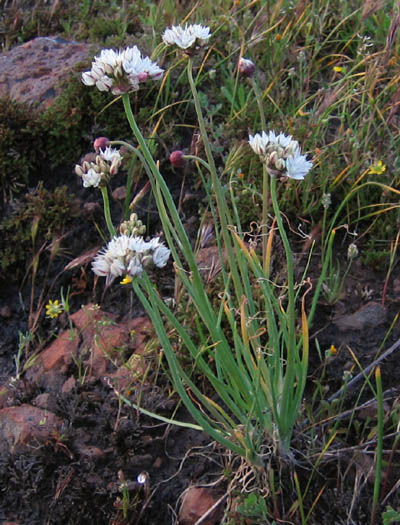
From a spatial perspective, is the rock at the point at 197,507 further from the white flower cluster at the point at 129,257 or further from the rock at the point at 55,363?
the white flower cluster at the point at 129,257

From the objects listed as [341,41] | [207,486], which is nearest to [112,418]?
[207,486]

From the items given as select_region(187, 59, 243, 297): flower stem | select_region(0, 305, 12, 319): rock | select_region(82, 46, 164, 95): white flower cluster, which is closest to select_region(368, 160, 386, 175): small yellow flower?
select_region(187, 59, 243, 297): flower stem

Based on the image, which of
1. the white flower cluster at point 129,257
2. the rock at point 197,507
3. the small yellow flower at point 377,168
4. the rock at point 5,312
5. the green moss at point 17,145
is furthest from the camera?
the green moss at point 17,145

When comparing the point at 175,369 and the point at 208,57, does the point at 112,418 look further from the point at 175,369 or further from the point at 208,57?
the point at 208,57

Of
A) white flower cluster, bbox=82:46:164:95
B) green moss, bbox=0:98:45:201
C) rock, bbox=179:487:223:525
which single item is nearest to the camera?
white flower cluster, bbox=82:46:164:95

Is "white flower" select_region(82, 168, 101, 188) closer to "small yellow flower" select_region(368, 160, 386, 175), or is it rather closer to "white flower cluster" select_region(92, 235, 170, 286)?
"white flower cluster" select_region(92, 235, 170, 286)

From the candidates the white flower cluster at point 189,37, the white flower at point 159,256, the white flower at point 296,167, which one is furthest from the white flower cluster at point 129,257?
the white flower cluster at point 189,37

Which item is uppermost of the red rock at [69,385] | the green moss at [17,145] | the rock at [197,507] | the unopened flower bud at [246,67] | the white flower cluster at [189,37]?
the white flower cluster at [189,37]
